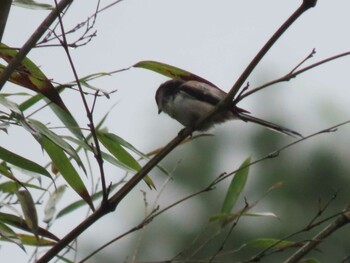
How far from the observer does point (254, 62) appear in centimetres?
247

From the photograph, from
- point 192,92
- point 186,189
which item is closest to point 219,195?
point 186,189

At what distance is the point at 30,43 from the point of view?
2.44 metres

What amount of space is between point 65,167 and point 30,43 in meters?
0.68

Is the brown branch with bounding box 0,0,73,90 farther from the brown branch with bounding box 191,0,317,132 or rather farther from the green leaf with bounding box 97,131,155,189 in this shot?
the green leaf with bounding box 97,131,155,189

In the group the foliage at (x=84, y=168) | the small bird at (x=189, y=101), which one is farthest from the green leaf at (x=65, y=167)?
the small bird at (x=189, y=101)

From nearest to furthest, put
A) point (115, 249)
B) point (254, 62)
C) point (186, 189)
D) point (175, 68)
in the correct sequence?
point (254, 62)
point (175, 68)
point (115, 249)
point (186, 189)

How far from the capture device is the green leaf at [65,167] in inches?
114

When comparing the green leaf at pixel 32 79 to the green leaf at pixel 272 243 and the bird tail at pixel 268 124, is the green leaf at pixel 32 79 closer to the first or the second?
the green leaf at pixel 272 243

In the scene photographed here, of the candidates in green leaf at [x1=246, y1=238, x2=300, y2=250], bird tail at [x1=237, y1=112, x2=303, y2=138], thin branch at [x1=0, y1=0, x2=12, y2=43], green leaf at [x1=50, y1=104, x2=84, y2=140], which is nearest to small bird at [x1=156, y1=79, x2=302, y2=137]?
bird tail at [x1=237, y1=112, x2=303, y2=138]

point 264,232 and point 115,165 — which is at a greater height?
point 264,232

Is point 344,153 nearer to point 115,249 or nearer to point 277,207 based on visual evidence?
point 277,207

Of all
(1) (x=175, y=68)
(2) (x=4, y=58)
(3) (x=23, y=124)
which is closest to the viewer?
(3) (x=23, y=124)

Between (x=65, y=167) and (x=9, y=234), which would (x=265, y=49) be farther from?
(x=9, y=234)

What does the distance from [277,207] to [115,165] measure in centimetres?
1306
